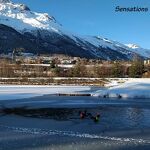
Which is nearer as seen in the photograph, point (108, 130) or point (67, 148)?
point (67, 148)

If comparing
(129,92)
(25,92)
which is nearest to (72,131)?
(129,92)

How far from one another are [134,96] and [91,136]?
3766 cm

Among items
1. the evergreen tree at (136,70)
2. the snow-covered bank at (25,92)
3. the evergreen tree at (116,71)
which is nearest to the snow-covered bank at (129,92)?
the snow-covered bank at (25,92)

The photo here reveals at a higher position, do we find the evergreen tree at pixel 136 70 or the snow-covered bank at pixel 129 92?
the evergreen tree at pixel 136 70

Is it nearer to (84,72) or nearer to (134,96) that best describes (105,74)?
(84,72)

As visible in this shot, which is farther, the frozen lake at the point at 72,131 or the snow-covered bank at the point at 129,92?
the snow-covered bank at the point at 129,92

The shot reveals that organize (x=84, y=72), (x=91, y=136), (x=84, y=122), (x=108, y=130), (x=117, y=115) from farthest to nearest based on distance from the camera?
(x=84, y=72), (x=117, y=115), (x=84, y=122), (x=108, y=130), (x=91, y=136)

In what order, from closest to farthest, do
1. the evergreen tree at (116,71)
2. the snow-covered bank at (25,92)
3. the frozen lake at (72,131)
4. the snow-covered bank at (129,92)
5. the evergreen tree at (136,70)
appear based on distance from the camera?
the frozen lake at (72,131) → the snow-covered bank at (25,92) → the snow-covered bank at (129,92) → the evergreen tree at (136,70) → the evergreen tree at (116,71)

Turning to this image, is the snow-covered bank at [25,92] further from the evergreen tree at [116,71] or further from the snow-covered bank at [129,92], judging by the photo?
the evergreen tree at [116,71]

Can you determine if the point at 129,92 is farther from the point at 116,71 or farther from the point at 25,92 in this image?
the point at 116,71

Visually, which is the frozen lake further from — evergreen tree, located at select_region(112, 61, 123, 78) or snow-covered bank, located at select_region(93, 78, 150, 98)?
evergreen tree, located at select_region(112, 61, 123, 78)

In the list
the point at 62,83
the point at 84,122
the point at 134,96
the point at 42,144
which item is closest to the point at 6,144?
the point at 42,144

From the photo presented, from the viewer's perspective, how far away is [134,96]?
63.4 meters

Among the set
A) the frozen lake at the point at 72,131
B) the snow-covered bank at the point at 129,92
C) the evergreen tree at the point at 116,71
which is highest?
the evergreen tree at the point at 116,71
